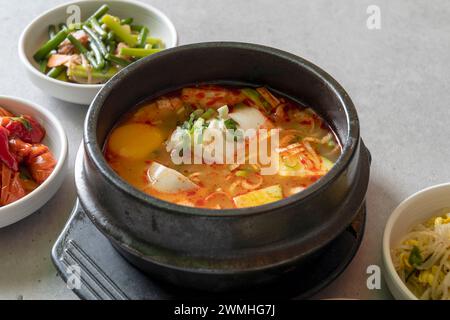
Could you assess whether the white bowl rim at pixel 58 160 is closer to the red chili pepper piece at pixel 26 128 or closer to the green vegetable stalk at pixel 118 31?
the red chili pepper piece at pixel 26 128

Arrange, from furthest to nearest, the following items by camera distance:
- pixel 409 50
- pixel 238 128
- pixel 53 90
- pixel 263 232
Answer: pixel 409 50, pixel 53 90, pixel 238 128, pixel 263 232

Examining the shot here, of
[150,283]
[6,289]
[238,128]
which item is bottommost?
[6,289]

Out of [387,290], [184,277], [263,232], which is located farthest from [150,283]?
[387,290]

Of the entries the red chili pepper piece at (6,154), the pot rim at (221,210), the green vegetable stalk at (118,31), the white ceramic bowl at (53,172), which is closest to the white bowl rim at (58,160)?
the white ceramic bowl at (53,172)

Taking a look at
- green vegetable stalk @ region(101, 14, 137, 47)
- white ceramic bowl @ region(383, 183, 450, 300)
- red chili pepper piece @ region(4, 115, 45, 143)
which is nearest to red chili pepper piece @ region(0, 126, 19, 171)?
red chili pepper piece @ region(4, 115, 45, 143)

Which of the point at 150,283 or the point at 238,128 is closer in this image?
the point at 150,283

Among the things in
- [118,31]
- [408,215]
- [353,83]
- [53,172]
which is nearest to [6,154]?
[53,172]

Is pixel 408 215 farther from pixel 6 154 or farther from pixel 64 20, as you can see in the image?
pixel 64 20

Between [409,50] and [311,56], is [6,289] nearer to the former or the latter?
[311,56]
